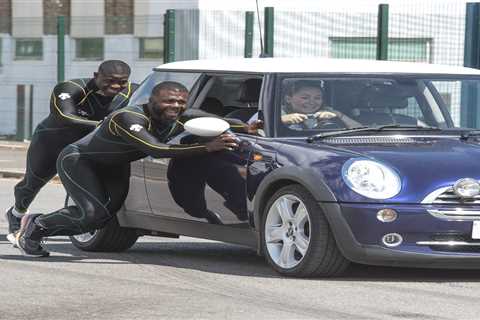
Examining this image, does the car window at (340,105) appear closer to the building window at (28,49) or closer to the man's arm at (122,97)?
the man's arm at (122,97)

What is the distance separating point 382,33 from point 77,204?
45.7 ft

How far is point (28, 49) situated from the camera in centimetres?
3844

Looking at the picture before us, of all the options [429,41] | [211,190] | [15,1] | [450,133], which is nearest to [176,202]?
[211,190]

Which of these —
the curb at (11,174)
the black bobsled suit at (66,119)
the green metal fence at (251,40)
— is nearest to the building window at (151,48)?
the green metal fence at (251,40)

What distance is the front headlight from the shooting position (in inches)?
340

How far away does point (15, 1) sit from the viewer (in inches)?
1615

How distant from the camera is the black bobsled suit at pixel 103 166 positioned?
991 cm

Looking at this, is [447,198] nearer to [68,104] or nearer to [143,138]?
[143,138]

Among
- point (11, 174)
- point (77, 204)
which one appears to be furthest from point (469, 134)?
point (11, 174)

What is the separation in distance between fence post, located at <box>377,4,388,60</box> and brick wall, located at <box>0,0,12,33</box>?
18477mm

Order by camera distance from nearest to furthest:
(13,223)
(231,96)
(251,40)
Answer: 1. (231,96)
2. (13,223)
3. (251,40)

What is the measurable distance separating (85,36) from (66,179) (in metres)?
27.2

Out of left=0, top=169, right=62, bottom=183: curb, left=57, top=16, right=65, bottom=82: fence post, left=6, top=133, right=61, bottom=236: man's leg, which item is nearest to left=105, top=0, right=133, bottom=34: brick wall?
left=57, top=16, right=65, bottom=82: fence post

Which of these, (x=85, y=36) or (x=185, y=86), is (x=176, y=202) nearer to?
(x=185, y=86)
